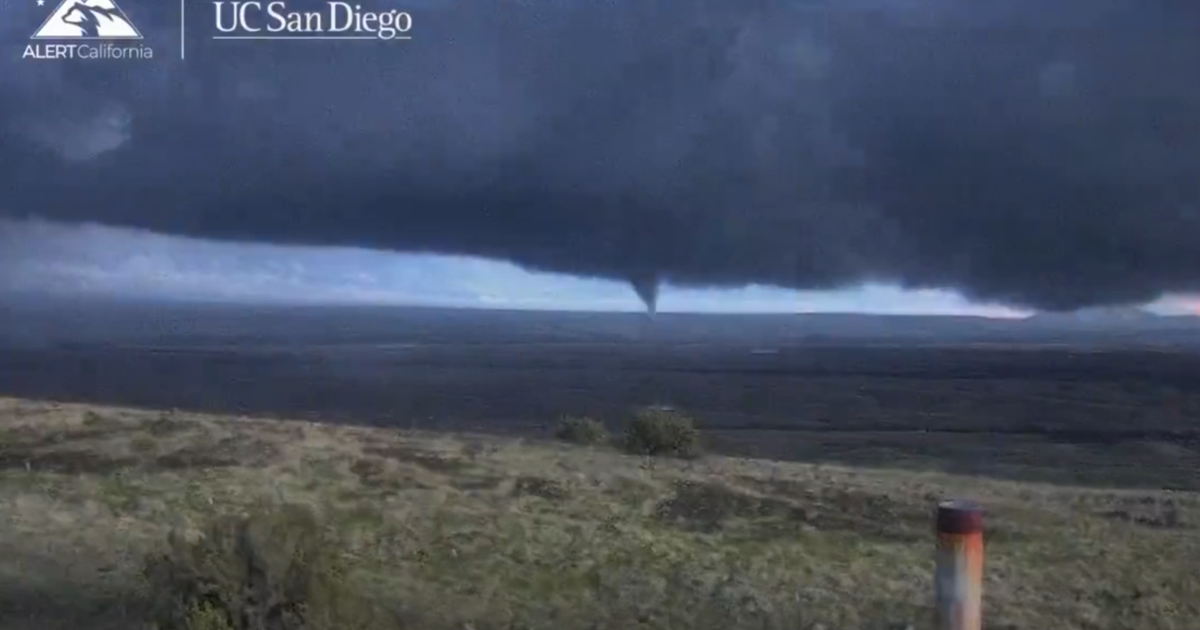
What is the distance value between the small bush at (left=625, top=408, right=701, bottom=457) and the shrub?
565 centimetres

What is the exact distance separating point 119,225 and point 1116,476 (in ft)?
32.4

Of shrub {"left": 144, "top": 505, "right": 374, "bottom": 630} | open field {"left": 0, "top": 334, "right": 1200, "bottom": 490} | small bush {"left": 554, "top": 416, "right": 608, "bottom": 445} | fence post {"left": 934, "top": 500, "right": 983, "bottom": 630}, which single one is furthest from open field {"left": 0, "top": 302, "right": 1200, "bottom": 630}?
fence post {"left": 934, "top": 500, "right": 983, "bottom": 630}

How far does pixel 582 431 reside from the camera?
40.3 ft

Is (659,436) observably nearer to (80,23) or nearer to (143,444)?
(143,444)

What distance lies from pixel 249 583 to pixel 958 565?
3217 millimetres

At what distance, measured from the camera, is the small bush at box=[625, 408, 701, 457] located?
39.0ft

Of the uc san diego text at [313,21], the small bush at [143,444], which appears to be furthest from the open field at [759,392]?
the uc san diego text at [313,21]

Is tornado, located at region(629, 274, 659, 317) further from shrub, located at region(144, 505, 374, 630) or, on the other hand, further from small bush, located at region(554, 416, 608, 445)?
shrub, located at region(144, 505, 374, 630)

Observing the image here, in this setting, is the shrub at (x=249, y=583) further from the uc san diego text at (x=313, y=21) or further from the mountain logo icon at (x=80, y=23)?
the mountain logo icon at (x=80, y=23)

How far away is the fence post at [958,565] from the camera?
4.69 meters

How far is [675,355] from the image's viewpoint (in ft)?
41.9

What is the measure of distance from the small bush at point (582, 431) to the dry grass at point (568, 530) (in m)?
0.27

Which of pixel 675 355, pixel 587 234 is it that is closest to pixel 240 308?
pixel 587 234

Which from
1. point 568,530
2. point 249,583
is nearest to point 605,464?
point 568,530
